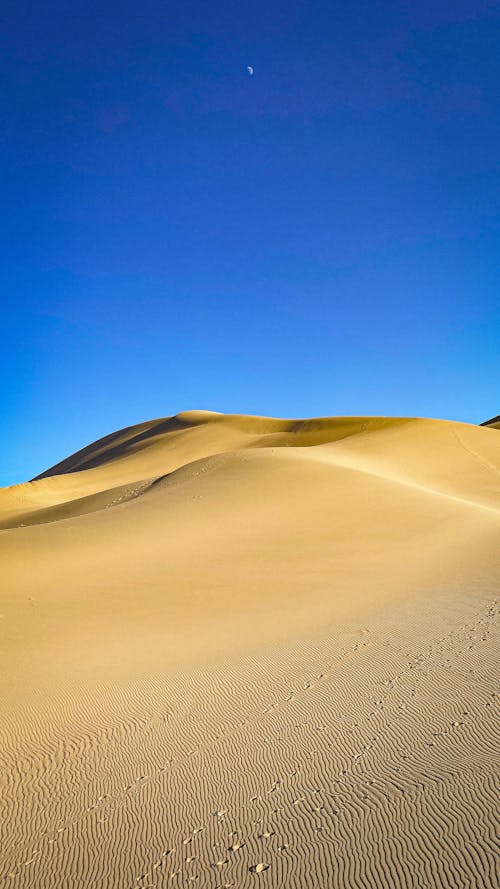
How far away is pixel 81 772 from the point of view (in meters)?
4.73

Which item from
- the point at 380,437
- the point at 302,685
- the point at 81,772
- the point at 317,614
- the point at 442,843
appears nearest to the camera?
the point at 442,843

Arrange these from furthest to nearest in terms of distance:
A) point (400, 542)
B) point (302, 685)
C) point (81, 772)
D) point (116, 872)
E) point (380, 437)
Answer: point (380, 437) < point (400, 542) < point (302, 685) < point (81, 772) < point (116, 872)

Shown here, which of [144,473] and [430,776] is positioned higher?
[144,473]

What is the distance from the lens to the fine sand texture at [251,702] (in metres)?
3.41

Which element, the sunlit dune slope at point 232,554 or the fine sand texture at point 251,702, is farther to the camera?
the sunlit dune slope at point 232,554

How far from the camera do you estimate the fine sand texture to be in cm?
341

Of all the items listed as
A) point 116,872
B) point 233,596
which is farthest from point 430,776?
point 233,596

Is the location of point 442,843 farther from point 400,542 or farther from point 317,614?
point 400,542

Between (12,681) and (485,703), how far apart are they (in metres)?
5.61

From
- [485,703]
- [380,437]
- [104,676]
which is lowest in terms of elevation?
[485,703]

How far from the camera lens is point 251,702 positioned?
5.82 metres

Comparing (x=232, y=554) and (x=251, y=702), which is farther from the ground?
(x=232, y=554)

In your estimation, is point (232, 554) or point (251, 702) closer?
point (251, 702)

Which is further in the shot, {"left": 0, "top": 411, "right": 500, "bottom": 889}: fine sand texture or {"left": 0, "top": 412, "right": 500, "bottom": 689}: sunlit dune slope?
{"left": 0, "top": 412, "right": 500, "bottom": 689}: sunlit dune slope
